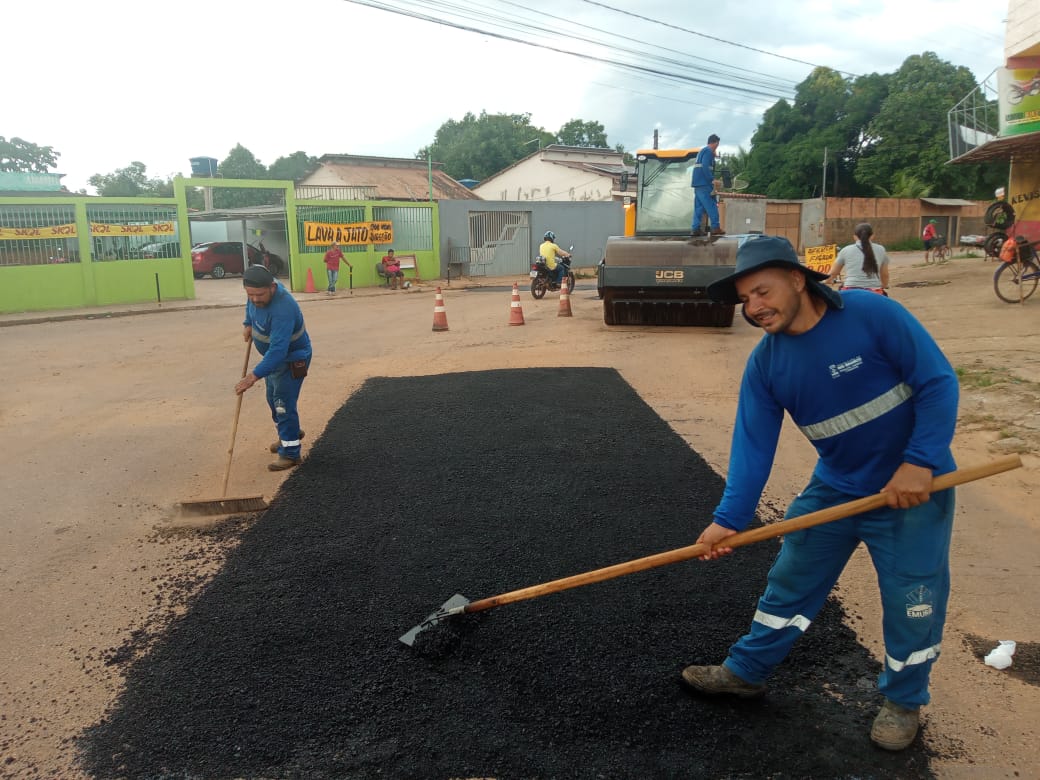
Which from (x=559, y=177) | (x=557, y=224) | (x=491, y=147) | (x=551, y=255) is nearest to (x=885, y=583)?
(x=551, y=255)

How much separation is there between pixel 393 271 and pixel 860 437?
→ 2077 cm

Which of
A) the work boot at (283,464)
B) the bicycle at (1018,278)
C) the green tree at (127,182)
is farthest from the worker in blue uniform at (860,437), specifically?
the green tree at (127,182)

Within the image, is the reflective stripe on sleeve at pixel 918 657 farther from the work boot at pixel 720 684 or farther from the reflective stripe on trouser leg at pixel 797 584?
the work boot at pixel 720 684

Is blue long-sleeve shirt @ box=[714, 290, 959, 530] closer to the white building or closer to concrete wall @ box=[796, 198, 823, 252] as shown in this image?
the white building

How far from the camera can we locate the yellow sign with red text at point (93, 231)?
53.7 feet

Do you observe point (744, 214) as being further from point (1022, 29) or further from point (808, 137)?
point (1022, 29)

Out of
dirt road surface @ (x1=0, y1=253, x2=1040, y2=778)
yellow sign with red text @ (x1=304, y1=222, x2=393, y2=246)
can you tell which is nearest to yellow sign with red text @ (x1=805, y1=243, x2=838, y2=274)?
dirt road surface @ (x1=0, y1=253, x2=1040, y2=778)

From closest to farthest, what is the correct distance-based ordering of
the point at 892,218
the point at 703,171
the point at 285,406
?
1. the point at 285,406
2. the point at 703,171
3. the point at 892,218

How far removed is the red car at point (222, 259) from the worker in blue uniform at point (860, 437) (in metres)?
26.2

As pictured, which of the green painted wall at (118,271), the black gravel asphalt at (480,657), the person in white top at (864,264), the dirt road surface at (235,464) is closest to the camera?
the black gravel asphalt at (480,657)

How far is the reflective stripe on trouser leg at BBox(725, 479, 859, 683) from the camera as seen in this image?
2.46m

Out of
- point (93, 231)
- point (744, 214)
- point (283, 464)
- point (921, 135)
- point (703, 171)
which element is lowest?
point (283, 464)

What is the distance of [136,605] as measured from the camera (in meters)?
3.65

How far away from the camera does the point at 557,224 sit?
27.9 m
